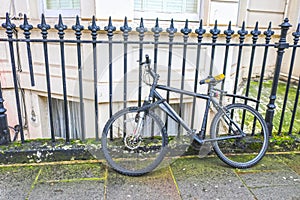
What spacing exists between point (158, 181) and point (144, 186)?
162mm

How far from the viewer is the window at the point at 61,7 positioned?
3.79 m

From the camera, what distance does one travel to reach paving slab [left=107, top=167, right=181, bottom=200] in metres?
2.25

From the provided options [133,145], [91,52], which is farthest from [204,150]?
[91,52]

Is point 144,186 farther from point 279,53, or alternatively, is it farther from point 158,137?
point 279,53

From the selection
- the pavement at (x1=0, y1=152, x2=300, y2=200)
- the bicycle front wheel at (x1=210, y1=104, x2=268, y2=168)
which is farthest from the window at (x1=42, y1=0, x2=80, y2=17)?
the bicycle front wheel at (x1=210, y1=104, x2=268, y2=168)

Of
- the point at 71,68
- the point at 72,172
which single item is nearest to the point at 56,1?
the point at 71,68

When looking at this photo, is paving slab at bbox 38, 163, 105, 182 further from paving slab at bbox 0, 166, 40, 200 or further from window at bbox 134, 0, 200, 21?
window at bbox 134, 0, 200, 21

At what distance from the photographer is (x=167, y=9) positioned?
4.01 metres

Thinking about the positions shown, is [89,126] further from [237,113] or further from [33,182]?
[237,113]

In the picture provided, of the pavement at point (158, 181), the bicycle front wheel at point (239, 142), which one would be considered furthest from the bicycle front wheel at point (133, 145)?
the bicycle front wheel at point (239, 142)

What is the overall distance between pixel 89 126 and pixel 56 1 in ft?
6.89

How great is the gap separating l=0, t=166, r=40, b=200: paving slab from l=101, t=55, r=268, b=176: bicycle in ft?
2.55

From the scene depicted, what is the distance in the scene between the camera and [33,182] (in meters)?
2.39

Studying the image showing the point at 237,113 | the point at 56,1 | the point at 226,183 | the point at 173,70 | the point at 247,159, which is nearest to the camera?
the point at 226,183
